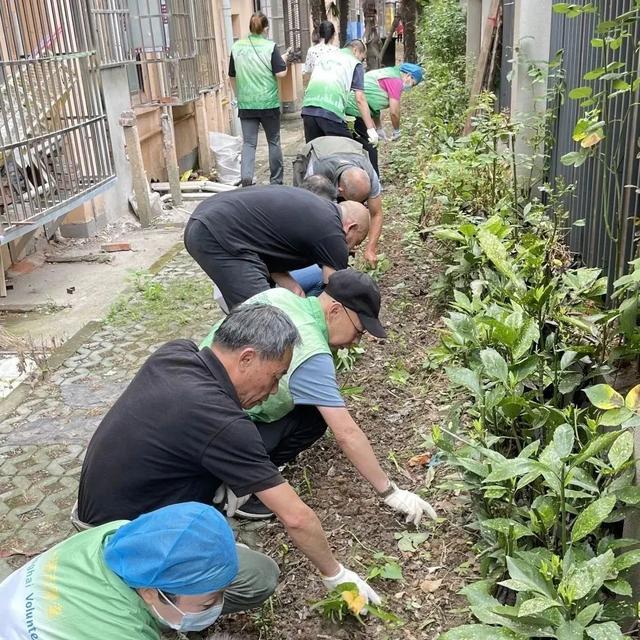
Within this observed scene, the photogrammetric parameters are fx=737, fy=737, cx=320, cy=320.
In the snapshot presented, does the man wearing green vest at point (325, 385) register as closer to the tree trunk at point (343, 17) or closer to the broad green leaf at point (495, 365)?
the broad green leaf at point (495, 365)

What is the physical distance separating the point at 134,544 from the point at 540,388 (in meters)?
1.72

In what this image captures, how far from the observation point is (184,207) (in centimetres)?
885

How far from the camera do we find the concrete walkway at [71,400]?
3.34m

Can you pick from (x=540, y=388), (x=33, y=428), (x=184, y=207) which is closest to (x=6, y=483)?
(x=33, y=428)

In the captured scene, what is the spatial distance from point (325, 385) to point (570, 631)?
121cm

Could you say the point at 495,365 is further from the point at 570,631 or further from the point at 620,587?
the point at 570,631

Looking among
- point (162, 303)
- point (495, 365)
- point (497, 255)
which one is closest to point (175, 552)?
point (495, 365)

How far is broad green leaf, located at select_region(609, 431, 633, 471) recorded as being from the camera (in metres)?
2.12

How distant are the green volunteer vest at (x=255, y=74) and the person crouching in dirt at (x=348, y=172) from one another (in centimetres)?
280

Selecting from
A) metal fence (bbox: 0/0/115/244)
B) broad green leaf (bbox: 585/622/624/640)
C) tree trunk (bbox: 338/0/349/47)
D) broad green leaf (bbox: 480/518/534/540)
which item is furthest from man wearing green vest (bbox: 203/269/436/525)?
Answer: tree trunk (bbox: 338/0/349/47)

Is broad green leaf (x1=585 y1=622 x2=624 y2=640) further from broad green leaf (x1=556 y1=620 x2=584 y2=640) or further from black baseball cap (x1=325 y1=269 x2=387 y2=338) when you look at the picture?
black baseball cap (x1=325 y1=269 x2=387 y2=338)

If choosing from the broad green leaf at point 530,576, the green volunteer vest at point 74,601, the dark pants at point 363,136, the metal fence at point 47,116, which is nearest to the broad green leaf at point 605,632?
the broad green leaf at point 530,576

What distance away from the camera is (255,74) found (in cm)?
843

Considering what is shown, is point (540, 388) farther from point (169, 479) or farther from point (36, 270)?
point (36, 270)
